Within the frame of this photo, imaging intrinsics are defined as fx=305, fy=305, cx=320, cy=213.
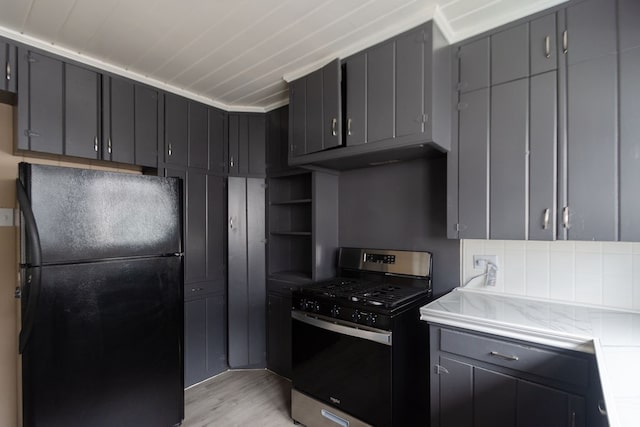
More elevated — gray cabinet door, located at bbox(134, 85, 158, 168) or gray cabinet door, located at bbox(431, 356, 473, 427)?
gray cabinet door, located at bbox(134, 85, 158, 168)

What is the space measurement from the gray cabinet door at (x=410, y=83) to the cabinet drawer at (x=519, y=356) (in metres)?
1.10

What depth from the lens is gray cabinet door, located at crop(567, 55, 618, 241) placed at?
1.38m

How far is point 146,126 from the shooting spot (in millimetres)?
2301

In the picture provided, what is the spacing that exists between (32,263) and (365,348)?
1.75m

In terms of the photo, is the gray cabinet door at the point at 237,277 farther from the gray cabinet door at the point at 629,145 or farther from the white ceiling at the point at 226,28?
the gray cabinet door at the point at 629,145

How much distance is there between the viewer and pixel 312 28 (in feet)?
5.77

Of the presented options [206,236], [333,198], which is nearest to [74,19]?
[206,236]

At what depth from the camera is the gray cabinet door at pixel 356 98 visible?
1.91m

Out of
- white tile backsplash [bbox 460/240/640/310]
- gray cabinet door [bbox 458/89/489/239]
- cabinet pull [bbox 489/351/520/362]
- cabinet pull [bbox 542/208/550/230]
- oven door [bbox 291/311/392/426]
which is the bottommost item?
oven door [bbox 291/311/392/426]

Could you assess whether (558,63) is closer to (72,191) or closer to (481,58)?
(481,58)

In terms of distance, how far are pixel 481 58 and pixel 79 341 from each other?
268 centimetres

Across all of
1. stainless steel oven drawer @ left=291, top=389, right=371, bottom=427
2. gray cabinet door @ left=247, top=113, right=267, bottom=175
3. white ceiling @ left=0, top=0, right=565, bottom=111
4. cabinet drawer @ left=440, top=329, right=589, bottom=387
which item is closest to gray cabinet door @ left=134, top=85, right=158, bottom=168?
white ceiling @ left=0, top=0, right=565, bottom=111

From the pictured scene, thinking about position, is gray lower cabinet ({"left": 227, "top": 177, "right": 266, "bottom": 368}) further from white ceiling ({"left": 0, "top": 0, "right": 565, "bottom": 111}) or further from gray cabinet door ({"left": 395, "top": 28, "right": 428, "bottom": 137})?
gray cabinet door ({"left": 395, "top": 28, "right": 428, "bottom": 137})

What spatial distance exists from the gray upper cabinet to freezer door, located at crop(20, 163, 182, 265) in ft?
1.98
